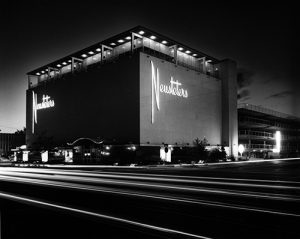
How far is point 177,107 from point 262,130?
110ft

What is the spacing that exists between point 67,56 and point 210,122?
3129 centimetres

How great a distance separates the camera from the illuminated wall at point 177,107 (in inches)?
2062

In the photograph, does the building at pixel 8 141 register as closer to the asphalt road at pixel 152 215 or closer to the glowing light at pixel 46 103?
the glowing light at pixel 46 103

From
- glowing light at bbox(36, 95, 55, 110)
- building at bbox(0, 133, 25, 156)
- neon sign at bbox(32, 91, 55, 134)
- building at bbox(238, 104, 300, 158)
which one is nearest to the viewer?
glowing light at bbox(36, 95, 55, 110)

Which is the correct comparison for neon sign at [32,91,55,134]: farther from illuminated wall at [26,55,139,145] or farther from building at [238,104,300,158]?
building at [238,104,300,158]

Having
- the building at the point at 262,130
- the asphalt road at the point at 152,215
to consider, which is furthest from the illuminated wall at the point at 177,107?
the asphalt road at the point at 152,215

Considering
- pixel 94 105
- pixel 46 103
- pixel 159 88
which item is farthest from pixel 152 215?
pixel 46 103

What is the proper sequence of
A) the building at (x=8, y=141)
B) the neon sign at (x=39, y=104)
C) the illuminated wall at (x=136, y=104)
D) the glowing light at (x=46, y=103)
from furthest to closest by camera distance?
1. the building at (x=8, y=141)
2. the neon sign at (x=39, y=104)
3. the glowing light at (x=46, y=103)
4. the illuminated wall at (x=136, y=104)

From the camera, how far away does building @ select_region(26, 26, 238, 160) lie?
52.8m

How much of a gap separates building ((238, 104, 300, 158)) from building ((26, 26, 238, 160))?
792 centimetres

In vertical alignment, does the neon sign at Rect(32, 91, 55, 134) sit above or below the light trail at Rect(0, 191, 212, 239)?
above

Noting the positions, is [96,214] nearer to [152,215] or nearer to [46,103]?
[152,215]

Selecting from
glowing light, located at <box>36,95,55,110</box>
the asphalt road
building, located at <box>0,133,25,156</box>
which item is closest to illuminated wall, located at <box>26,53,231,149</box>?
glowing light, located at <box>36,95,55,110</box>

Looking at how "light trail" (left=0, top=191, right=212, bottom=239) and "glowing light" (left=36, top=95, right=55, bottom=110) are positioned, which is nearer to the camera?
"light trail" (left=0, top=191, right=212, bottom=239)
